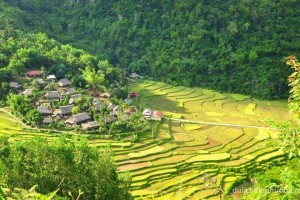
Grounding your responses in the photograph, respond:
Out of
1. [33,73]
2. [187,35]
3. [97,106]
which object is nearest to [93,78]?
[97,106]

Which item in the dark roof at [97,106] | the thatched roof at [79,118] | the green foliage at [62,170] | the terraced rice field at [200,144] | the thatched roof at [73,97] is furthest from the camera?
the thatched roof at [73,97]

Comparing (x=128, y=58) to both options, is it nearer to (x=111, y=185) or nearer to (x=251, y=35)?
(x=251, y=35)

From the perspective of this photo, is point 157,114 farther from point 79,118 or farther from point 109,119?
point 79,118

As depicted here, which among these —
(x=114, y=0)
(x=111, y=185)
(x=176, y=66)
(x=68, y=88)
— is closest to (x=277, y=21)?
(x=176, y=66)

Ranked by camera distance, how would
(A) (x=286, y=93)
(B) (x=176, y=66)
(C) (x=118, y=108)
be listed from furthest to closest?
(B) (x=176, y=66)
(A) (x=286, y=93)
(C) (x=118, y=108)

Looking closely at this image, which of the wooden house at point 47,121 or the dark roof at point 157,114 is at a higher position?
the wooden house at point 47,121

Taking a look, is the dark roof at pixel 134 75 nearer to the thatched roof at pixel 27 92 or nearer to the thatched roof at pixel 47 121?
the thatched roof at pixel 27 92

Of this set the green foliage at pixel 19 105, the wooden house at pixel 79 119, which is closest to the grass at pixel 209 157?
the wooden house at pixel 79 119

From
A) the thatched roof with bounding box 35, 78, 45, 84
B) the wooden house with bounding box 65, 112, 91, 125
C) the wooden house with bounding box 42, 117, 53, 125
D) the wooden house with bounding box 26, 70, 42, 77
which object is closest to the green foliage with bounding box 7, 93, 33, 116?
the wooden house with bounding box 42, 117, 53, 125

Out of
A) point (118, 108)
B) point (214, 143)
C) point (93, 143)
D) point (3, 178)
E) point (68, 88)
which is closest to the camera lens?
point (3, 178)
